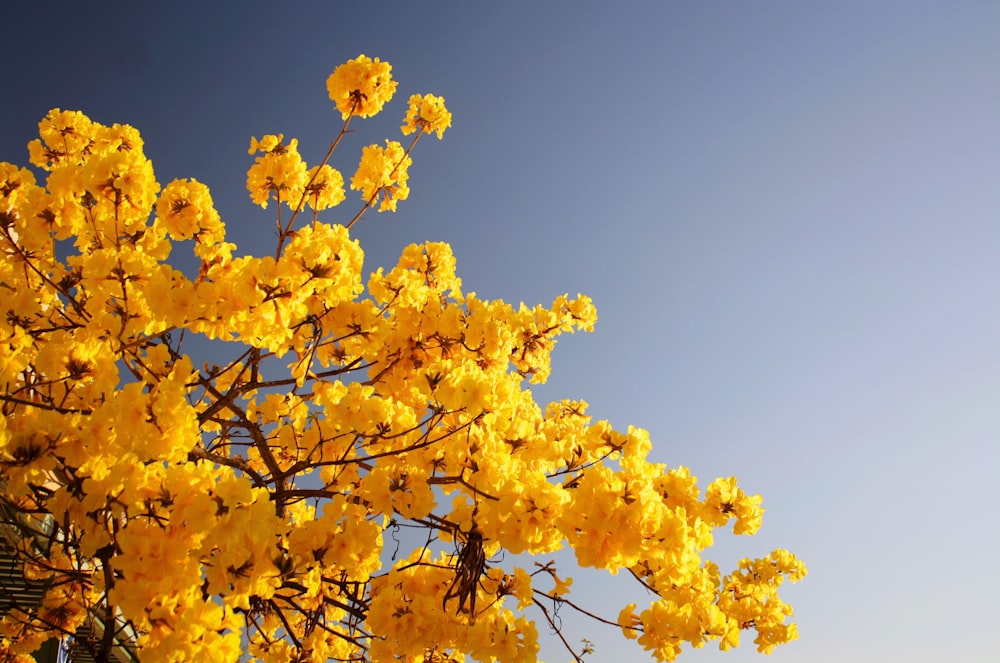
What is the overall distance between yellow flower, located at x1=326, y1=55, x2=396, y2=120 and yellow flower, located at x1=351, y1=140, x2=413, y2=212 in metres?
0.50

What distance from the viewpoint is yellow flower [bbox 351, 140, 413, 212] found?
13.9 ft

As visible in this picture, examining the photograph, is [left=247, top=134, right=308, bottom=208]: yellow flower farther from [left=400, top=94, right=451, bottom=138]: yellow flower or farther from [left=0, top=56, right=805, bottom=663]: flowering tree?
[left=400, top=94, right=451, bottom=138]: yellow flower

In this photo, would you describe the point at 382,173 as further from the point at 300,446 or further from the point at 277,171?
the point at 300,446

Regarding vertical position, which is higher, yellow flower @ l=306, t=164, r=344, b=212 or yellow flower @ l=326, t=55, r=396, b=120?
yellow flower @ l=326, t=55, r=396, b=120

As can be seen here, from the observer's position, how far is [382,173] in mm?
4215

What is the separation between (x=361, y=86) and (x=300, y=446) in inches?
86.9

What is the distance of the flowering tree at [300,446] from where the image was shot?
7.29ft

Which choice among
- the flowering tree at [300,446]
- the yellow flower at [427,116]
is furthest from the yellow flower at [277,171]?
the yellow flower at [427,116]

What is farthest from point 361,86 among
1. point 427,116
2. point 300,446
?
point 300,446

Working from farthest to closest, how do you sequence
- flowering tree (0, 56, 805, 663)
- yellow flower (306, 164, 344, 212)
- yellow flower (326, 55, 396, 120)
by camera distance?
yellow flower (306, 164, 344, 212)
yellow flower (326, 55, 396, 120)
flowering tree (0, 56, 805, 663)

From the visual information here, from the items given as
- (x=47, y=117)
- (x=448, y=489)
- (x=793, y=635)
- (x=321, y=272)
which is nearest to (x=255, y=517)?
(x=321, y=272)

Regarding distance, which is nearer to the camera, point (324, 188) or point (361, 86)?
point (361, 86)

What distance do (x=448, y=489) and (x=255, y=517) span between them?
115 cm

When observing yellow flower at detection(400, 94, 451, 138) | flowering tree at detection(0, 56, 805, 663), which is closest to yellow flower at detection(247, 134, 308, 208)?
flowering tree at detection(0, 56, 805, 663)
